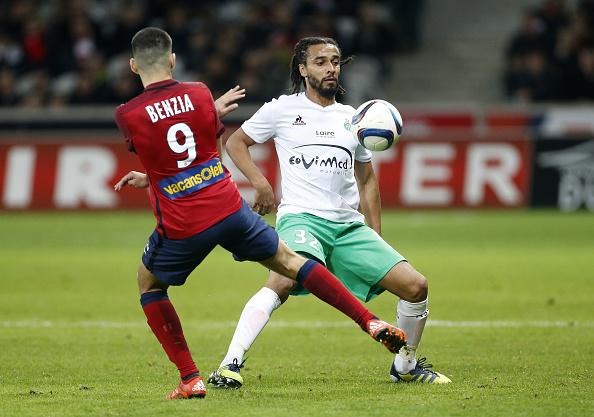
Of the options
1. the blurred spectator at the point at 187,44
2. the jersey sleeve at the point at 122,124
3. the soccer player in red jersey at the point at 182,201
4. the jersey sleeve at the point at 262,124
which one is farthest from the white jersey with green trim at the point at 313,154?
the blurred spectator at the point at 187,44

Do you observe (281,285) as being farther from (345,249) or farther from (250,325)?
(345,249)

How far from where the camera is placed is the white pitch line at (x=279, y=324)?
33.1 feet

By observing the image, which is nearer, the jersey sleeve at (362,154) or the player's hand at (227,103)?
the player's hand at (227,103)

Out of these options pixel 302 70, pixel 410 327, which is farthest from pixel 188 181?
pixel 410 327

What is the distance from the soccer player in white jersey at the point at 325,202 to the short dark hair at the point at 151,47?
4.06ft

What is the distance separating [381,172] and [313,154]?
43.8 ft

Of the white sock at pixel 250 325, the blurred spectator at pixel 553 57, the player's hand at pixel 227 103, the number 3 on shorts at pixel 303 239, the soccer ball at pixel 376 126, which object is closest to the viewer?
the player's hand at pixel 227 103

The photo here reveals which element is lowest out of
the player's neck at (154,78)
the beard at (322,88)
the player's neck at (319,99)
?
the player's neck at (319,99)

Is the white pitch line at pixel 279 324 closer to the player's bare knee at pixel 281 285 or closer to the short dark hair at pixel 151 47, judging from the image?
the player's bare knee at pixel 281 285

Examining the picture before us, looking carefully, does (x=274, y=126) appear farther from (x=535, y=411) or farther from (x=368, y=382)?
(x=535, y=411)

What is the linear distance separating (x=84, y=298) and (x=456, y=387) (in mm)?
6045

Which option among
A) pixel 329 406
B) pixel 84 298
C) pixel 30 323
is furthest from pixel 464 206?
pixel 329 406

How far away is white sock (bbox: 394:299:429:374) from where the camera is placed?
7.37m

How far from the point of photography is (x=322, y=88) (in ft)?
25.3
